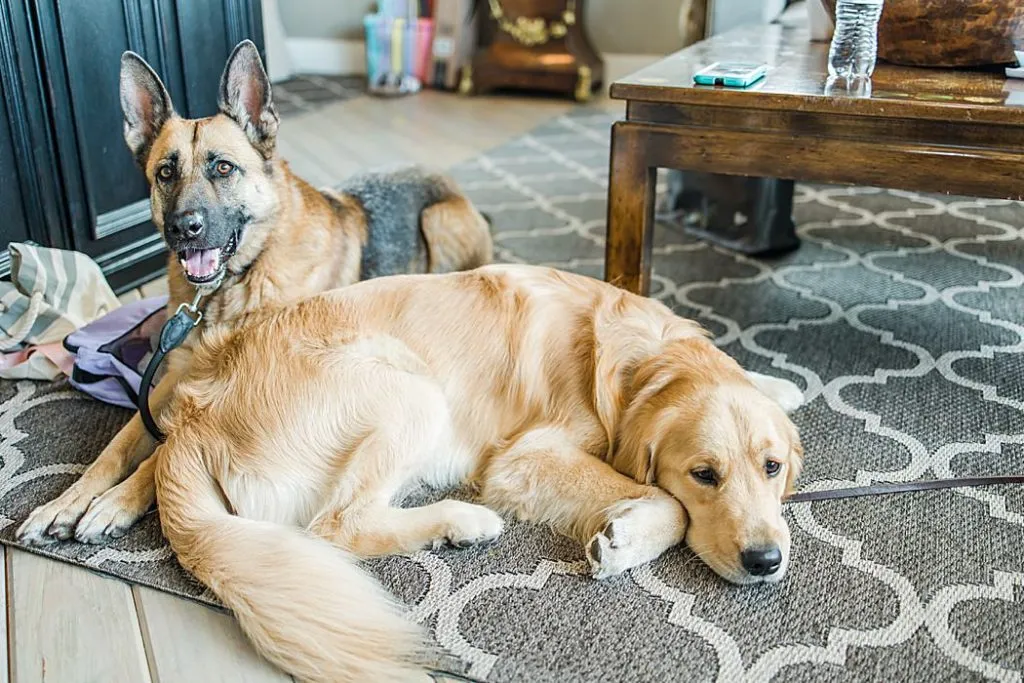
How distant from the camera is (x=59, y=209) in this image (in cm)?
272

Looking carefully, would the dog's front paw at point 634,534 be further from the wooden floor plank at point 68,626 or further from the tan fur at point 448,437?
the wooden floor plank at point 68,626

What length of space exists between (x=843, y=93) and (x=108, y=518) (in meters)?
1.81

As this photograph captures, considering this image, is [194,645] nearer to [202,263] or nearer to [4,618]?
[4,618]

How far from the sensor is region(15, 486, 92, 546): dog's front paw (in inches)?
66.5

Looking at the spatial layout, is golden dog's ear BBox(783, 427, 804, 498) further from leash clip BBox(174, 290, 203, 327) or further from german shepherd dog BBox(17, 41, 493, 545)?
leash clip BBox(174, 290, 203, 327)

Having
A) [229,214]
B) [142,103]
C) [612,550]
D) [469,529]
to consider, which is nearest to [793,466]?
[612,550]

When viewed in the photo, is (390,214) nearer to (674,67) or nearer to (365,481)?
(674,67)

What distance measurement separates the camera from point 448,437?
1.80m

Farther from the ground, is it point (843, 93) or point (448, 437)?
point (843, 93)

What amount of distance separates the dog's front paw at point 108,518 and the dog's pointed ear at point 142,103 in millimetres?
904

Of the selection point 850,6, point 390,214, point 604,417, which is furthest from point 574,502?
point 850,6

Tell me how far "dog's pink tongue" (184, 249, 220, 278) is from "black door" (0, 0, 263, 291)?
820 millimetres

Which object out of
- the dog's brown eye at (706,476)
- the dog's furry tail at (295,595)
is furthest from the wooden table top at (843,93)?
the dog's furry tail at (295,595)

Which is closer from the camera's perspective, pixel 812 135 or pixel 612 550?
pixel 612 550
